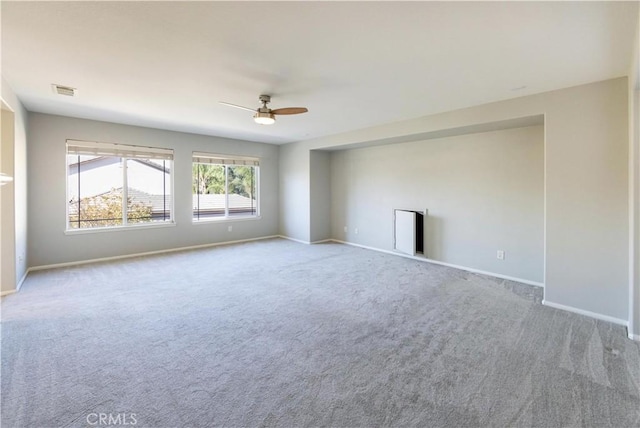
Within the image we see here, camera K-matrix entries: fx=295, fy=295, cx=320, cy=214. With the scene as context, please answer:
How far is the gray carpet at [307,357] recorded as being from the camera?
5.84 ft

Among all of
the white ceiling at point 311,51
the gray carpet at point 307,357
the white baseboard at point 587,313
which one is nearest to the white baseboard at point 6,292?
the gray carpet at point 307,357

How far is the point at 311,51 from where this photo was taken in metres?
2.53

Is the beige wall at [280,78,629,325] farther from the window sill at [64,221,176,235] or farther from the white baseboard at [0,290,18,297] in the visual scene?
the white baseboard at [0,290,18,297]

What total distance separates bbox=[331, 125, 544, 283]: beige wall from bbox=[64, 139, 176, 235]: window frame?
12.9 ft

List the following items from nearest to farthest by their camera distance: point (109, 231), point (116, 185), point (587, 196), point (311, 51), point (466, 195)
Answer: point (311, 51), point (587, 196), point (466, 195), point (109, 231), point (116, 185)

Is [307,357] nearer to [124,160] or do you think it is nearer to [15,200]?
[15,200]

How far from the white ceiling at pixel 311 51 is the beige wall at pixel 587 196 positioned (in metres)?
0.24

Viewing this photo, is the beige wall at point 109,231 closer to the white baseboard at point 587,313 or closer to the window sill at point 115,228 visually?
the window sill at point 115,228

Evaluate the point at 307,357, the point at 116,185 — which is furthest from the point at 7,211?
the point at 307,357

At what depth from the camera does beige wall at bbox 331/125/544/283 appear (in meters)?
4.16

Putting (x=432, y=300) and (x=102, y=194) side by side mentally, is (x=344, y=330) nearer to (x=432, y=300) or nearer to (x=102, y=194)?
(x=432, y=300)

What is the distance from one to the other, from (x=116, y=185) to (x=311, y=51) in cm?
490

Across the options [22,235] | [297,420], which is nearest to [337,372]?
[297,420]

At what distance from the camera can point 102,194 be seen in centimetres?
545
